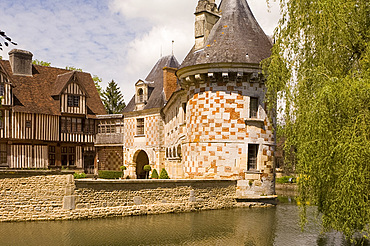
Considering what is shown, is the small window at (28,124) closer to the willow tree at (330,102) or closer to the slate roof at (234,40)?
the slate roof at (234,40)

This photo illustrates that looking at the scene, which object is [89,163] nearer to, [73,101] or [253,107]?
[73,101]

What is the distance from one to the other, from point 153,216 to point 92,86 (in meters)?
22.6

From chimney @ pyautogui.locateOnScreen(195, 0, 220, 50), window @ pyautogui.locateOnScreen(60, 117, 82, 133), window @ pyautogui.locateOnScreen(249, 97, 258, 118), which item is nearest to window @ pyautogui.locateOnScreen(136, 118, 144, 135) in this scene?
window @ pyautogui.locateOnScreen(60, 117, 82, 133)

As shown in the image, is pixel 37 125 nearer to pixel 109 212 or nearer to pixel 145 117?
pixel 145 117

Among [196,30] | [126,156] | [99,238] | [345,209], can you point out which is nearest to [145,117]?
[126,156]

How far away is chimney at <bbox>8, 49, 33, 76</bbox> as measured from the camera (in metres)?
32.3

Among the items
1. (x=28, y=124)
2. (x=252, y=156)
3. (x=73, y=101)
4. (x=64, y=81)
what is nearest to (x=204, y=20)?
(x=252, y=156)

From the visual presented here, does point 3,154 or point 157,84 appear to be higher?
point 157,84

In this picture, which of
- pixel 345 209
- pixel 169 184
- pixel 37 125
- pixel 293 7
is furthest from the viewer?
pixel 37 125

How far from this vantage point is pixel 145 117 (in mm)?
31516

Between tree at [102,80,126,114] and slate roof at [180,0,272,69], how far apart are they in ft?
107

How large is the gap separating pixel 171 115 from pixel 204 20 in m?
7.90

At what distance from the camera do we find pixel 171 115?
27250 millimetres

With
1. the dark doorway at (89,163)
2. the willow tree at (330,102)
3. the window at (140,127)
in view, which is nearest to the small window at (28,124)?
the dark doorway at (89,163)
